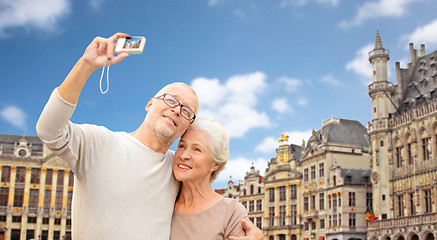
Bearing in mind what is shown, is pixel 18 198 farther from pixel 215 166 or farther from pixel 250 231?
pixel 250 231

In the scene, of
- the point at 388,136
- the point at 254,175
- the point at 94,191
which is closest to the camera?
the point at 94,191

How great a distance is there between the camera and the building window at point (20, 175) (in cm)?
4497

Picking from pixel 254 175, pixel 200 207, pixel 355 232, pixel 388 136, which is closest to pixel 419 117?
pixel 388 136

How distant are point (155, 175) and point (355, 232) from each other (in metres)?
36.5

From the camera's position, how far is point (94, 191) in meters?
3.21

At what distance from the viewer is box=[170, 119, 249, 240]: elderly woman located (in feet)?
11.6

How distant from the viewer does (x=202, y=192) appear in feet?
12.3

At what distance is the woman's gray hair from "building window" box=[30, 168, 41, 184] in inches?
1776

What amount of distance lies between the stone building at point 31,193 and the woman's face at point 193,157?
44214 mm

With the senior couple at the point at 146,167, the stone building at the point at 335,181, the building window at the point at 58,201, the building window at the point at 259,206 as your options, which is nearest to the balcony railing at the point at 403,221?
the stone building at the point at 335,181

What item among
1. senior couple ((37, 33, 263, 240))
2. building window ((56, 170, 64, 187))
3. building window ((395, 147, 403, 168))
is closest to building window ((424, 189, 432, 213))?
building window ((395, 147, 403, 168))

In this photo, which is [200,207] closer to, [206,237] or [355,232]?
[206,237]

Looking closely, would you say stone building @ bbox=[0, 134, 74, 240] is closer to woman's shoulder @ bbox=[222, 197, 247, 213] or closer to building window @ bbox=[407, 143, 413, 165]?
building window @ bbox=[407, 143, 413, 165]

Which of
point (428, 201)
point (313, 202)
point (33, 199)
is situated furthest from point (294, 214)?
point (33, 199)
